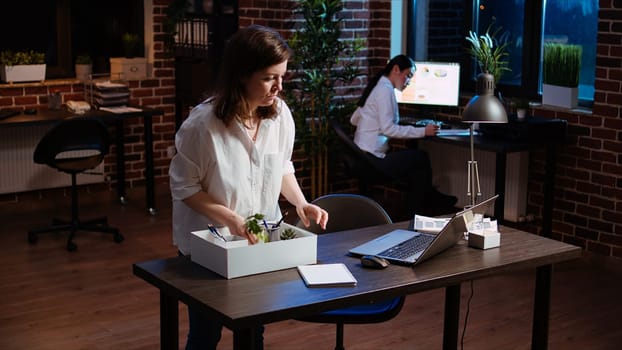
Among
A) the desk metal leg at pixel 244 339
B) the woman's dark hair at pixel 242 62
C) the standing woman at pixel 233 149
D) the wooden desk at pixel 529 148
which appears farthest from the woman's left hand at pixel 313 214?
the wooden desk at pixel 529 148

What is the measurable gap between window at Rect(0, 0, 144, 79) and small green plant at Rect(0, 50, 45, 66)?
180mm

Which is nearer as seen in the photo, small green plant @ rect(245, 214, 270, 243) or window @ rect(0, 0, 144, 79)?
small green plant @ rect(245, 214, 270, 243)

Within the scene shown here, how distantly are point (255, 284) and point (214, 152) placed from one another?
476 mm

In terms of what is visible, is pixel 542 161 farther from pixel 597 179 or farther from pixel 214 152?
pixel 214 152

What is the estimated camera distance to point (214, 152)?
9.52 ft

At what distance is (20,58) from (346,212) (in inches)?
151

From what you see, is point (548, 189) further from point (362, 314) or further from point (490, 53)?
point (362, 314)

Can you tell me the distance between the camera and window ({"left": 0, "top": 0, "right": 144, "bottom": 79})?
685 centimetres

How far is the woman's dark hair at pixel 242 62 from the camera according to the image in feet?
9.34

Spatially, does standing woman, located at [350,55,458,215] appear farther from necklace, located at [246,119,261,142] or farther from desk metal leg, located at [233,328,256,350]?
desk metal leg, located at [233,328,256,350]

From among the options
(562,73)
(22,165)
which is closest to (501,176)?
(562,73)

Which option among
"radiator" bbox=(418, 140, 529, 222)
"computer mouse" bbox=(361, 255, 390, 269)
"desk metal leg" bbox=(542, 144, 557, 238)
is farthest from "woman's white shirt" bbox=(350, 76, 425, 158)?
"computer mouse" bbox=(361, 255, 390, 269)

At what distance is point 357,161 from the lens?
19.9 ft

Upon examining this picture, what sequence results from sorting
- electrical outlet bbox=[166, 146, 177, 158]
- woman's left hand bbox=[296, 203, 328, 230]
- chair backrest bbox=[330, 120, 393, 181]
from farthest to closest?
electrical outlet bbox=[166, 146, 177, 158] < chair backrest bbox=[330, 120, 393, 181] < woman's left hand bbox=[296, 203, 328, 230]
